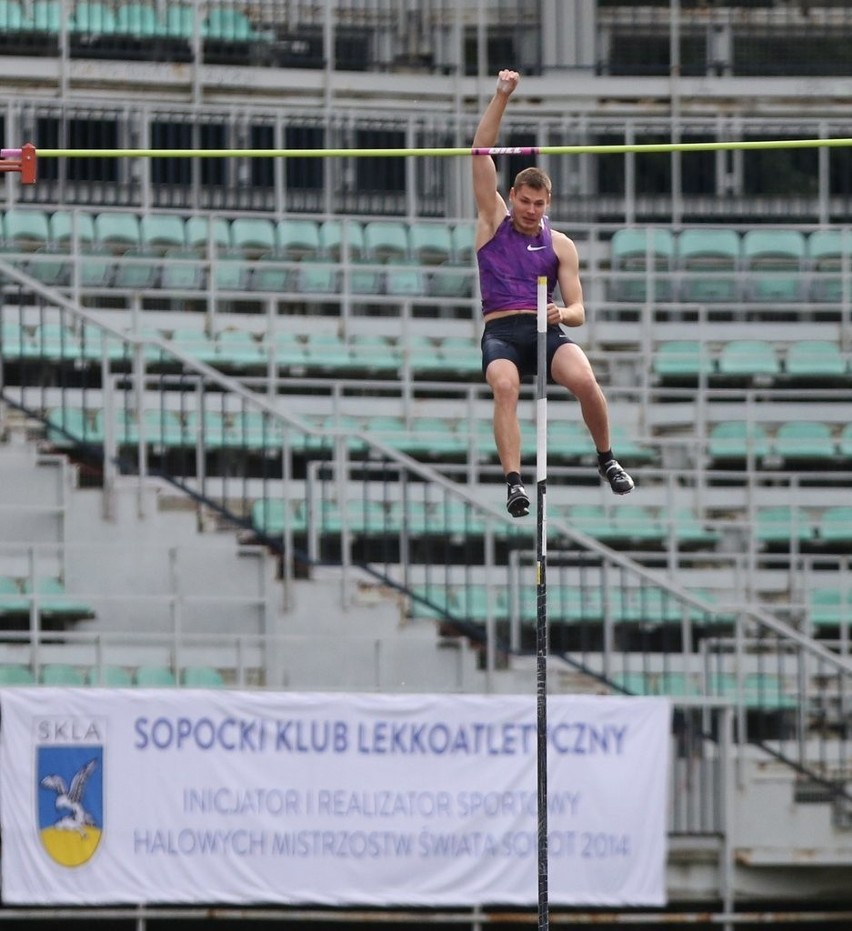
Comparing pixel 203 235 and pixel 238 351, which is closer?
pixel 238 351

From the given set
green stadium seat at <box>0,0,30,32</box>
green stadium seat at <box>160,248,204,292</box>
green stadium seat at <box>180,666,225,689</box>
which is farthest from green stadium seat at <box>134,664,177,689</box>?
green stadium seat at <box>0,0,30,32</box>

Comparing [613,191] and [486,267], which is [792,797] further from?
[613,191]

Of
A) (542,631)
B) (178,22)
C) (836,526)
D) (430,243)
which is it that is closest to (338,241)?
(430,243)

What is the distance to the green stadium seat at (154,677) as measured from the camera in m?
13.7

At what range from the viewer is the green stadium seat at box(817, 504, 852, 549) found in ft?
51.9

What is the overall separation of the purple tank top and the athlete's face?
0.22ft

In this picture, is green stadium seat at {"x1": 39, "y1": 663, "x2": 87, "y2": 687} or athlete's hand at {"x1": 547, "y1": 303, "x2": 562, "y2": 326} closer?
athlete's hand at {"x1": 547, "y1": 303, "x2": 562, "y2": 326}

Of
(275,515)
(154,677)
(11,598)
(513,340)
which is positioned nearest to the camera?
(513,340)

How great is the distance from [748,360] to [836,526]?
5.90 feet

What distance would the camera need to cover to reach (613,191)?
20.3 metres

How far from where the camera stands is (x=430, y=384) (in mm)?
15852

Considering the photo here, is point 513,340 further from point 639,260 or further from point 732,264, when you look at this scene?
point 732,264

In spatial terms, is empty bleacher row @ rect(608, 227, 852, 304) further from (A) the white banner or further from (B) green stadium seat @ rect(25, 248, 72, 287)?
(A) the white banner

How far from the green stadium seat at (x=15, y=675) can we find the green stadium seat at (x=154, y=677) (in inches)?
25.0
